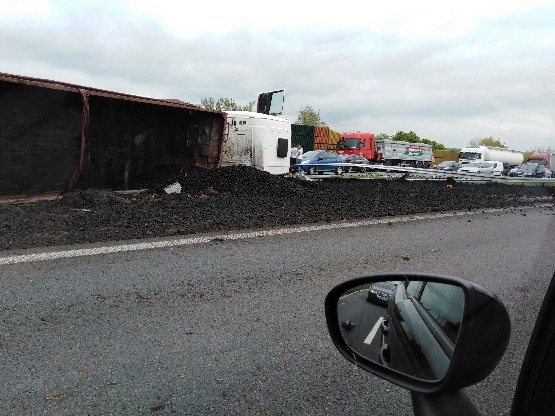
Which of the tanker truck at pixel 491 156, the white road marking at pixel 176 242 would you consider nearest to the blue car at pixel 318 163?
the white road marking at pixel 176 242

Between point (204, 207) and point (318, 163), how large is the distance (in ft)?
53.5

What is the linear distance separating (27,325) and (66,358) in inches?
26.3

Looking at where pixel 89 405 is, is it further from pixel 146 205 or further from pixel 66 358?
pixel 146 205

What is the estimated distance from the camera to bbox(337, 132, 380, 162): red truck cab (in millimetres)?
37906

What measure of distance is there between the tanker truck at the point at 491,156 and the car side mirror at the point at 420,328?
40.7 meters

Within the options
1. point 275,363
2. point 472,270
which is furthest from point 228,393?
point 472,270

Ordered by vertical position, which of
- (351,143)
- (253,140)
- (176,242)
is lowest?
(176,242)

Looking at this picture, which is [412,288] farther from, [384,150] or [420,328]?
[384,150]

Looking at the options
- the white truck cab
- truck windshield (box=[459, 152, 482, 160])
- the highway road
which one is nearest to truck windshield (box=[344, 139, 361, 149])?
truck windshield (box=[459, 152, 482, 160])

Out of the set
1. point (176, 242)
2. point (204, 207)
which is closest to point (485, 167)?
point (204, 207)

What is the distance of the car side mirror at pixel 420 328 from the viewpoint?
1.04 metres

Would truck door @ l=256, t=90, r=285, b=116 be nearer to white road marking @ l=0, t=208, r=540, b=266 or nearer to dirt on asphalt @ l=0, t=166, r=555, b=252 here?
dirt on asphalt @ l=0, t=166, r=555, b=252

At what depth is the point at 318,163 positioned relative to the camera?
24500 mm

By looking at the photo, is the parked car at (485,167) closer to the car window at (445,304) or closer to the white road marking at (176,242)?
the white road marking at (176,242)
